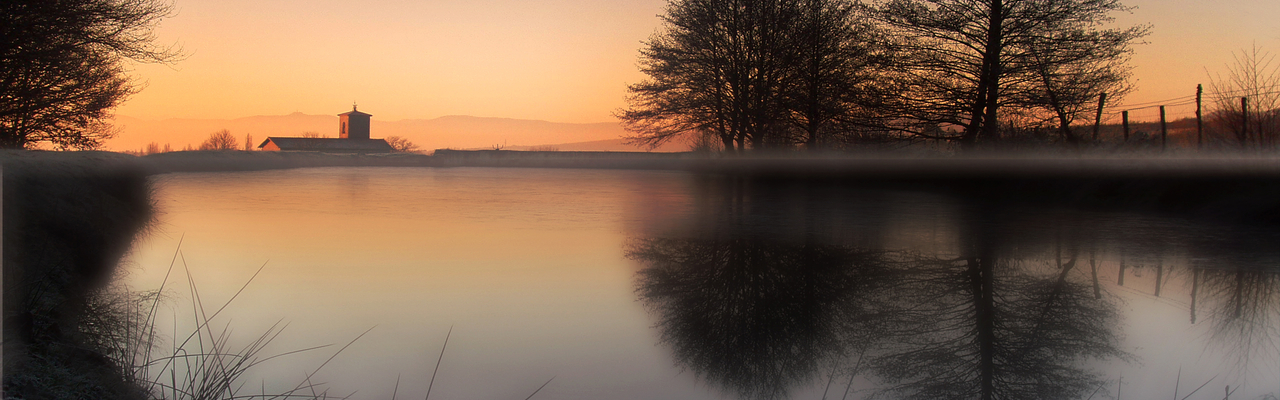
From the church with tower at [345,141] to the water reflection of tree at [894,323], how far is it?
207 feet

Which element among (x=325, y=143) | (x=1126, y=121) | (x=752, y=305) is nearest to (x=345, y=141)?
(x=325, y=143)

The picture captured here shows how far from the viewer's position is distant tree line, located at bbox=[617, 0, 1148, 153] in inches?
399

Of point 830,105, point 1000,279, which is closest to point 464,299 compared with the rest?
point 1000,279

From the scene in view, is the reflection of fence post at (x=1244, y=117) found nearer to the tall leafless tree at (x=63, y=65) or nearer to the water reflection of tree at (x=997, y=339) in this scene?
the water reflection of tree at (x=997, y=339)

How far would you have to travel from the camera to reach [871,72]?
498 inches

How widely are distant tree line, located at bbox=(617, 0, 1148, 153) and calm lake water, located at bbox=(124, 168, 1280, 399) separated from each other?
483 centimetres

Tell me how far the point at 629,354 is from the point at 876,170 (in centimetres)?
974

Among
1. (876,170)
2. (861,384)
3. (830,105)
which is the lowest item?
(861,384)

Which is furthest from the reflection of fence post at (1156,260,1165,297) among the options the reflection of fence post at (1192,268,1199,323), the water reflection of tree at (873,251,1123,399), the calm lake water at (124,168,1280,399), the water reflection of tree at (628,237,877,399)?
the water reflection of tree at (628,237,877,399)

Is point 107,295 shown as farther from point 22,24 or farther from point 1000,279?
point 22,24

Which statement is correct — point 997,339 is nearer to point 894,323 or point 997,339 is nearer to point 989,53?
point 894,323

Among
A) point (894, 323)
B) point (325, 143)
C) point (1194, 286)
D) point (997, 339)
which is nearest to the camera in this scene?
point (997, 339)

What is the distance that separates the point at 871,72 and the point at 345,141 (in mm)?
71615

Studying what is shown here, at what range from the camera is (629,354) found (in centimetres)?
257
